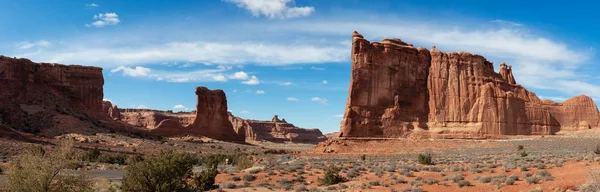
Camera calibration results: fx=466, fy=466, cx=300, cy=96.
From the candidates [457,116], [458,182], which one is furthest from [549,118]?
[458,182]

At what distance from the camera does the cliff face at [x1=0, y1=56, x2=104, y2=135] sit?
5669cm

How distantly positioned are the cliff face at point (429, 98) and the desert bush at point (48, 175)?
137 feet

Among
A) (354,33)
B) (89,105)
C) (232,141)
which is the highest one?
(354,33)

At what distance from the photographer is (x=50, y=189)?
1093cm

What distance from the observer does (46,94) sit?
213ft

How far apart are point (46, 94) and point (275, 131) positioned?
85016 millimetres

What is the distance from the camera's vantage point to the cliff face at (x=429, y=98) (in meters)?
52.1

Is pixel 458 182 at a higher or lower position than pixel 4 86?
lower

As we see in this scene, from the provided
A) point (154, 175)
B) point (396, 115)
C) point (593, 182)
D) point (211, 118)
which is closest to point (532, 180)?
point (593, 182)

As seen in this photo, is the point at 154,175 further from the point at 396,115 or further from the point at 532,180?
the point at 396,115

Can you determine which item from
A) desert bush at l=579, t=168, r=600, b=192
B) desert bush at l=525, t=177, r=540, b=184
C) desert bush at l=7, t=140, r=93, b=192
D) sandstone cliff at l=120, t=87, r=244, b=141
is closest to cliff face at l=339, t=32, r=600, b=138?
sandstone cliff at l=120, t=87, r=244, b=141

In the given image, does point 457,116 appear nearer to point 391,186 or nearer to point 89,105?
point 391,186

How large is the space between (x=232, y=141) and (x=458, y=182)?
70.1 m

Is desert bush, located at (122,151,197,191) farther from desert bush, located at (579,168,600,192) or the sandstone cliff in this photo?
the sandstone cliff
